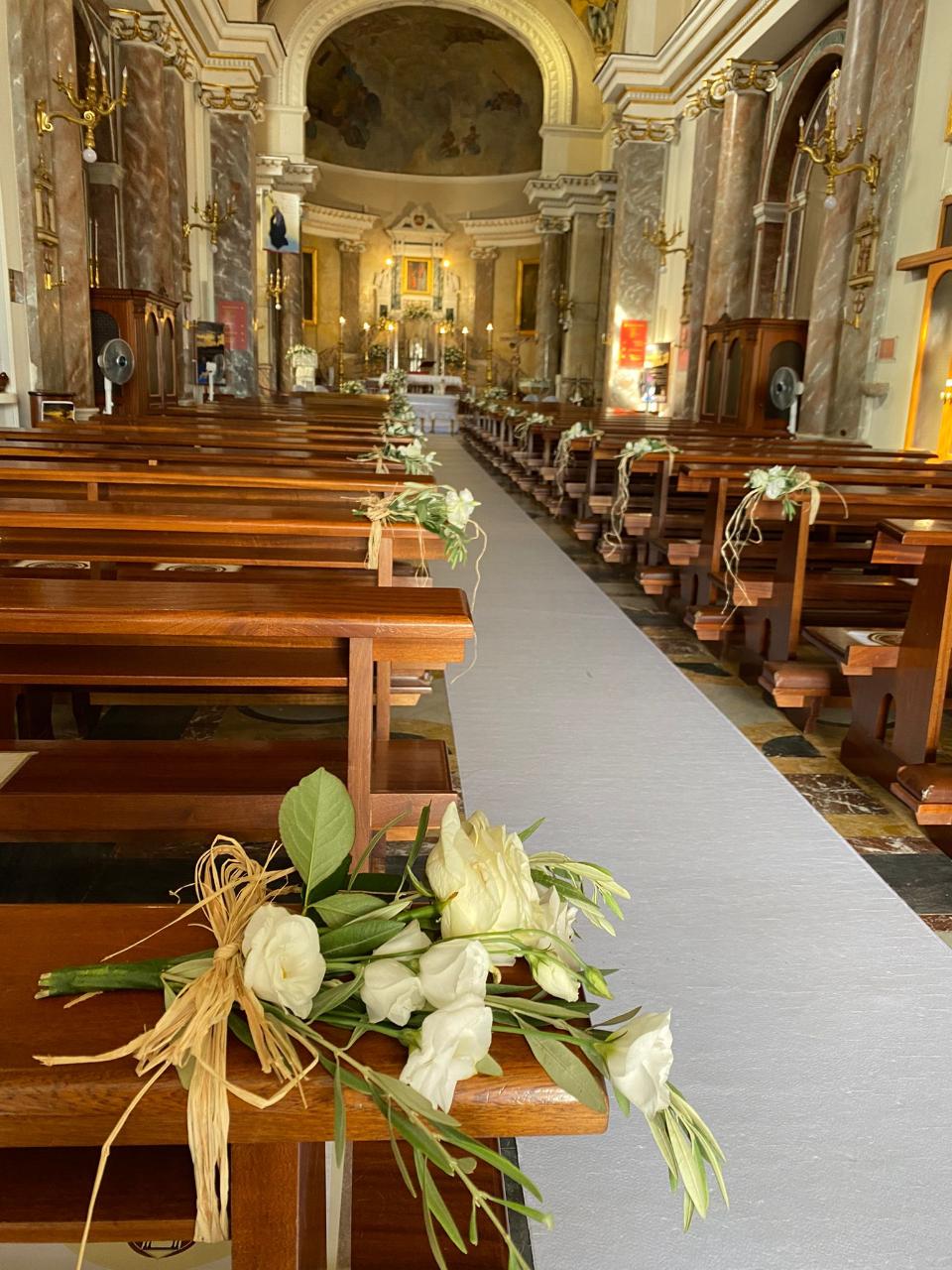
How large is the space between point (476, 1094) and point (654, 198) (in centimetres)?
1628

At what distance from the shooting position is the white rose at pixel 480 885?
0.79 meters

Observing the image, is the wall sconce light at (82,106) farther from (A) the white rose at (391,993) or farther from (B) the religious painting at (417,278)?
(B) the religious painting at (417,278)

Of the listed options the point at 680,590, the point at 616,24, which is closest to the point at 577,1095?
the point at 680,590

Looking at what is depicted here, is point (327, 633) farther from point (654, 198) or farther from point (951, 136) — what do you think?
point (654, 198)

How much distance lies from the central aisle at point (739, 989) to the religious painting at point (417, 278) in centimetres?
2315

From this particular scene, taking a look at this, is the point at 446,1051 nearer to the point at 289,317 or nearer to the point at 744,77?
the point at 744,77

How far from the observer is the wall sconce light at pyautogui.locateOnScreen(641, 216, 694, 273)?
1381 cm

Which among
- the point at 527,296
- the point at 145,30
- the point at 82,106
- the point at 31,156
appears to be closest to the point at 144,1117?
the point at 82,106

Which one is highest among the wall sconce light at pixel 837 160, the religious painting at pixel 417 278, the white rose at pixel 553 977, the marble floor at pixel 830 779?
the religious painting at pixel 417 278

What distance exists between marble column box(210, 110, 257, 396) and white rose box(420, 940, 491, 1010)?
1490 centimetres

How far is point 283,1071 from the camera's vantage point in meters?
0.69

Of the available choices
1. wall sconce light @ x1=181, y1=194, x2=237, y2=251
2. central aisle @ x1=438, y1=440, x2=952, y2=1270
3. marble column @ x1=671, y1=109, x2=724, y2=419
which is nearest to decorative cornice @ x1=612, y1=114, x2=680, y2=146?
marble column @ x1=671, y1=109, x2=724, y2=419

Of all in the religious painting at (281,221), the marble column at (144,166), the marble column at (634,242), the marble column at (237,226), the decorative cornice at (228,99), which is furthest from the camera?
the religious painting at (281,221)

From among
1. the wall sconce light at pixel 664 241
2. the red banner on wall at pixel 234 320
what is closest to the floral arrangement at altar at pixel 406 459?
the wall sconce light at pixel 664 241
